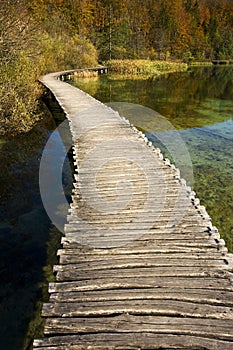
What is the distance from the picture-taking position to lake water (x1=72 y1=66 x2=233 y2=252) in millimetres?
9031

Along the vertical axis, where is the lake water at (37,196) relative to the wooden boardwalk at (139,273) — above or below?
below

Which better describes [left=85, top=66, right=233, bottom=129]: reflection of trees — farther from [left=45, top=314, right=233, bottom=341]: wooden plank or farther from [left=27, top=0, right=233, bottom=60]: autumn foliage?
[left=27, top=0, right=233, bottom=60]: autumn foliage

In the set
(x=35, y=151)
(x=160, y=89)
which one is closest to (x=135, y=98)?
(x=160, y=89)

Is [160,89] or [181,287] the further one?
[160,89]

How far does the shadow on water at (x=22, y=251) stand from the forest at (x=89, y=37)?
14.1ft

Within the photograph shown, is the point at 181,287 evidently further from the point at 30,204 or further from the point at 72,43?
the point at 72,43

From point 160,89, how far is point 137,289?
2855 centimetres

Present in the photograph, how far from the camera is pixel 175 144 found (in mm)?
13445

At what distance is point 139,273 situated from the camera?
13.9 ft

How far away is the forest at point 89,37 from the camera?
14.2m

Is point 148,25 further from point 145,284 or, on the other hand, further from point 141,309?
point 141,309

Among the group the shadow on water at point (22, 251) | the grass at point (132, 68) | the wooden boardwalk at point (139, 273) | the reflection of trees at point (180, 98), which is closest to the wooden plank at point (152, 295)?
the wooden boardwalk at point (139, 273)

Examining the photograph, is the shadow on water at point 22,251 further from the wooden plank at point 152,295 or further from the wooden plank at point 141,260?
the wooden plank at point 152,295

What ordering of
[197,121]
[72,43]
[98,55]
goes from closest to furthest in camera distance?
[197,121]
[72,43]
[98,55]
